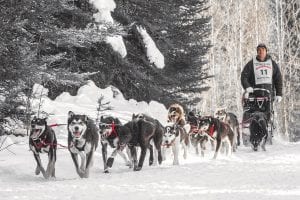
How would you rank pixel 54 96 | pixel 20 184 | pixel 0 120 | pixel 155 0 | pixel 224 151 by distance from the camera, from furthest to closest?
pixel 155 0
pixel 54 96
pixel 224 151
pixel 0 120
pixel 20 184

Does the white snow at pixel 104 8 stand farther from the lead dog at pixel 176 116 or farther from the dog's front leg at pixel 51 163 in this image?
the dog's front leg at pixel 51 163

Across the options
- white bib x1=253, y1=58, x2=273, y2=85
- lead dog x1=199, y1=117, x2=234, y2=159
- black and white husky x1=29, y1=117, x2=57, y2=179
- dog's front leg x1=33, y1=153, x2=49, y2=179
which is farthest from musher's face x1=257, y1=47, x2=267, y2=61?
dog's front leg x1=33, y1=153, x2=49, y2=179

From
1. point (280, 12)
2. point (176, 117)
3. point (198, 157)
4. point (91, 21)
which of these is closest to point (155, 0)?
point (91, 21)

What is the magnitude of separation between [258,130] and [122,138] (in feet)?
12.8

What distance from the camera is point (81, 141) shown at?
7793 millimetres

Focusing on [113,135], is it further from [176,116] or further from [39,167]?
[176,116]

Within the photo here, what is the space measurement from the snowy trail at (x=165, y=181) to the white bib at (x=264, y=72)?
2.85 metres

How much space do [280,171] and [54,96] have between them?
31.4 ft

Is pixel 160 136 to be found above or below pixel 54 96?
below

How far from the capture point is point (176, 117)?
1166 centimetres

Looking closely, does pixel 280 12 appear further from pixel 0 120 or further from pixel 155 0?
pixel 0 120

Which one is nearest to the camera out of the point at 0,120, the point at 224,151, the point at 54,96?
the point at 0,120

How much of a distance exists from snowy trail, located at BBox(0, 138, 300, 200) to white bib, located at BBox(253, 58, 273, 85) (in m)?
2.85

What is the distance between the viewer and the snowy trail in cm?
554
